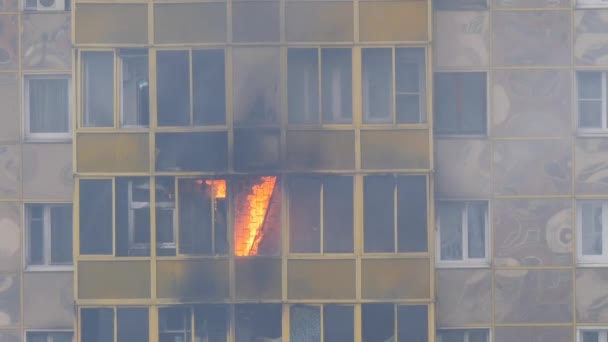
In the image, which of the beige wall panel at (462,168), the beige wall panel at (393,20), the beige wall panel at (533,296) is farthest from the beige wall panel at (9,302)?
the beige wall panel at (533,296)

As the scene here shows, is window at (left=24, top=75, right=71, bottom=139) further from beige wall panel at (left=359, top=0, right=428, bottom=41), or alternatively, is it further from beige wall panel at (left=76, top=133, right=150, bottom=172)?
beige wall panel at (left=359, top=0, right=428, bottom=41)

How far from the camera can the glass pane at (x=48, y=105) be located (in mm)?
17609

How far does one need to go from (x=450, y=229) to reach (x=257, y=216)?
3.93 metres

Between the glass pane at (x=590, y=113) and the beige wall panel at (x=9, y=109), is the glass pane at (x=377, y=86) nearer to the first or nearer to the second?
the glass pane at (x=590, y=113)

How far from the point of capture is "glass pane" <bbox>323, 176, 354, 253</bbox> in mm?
Result: 16391

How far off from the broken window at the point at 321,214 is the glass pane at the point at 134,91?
315cm

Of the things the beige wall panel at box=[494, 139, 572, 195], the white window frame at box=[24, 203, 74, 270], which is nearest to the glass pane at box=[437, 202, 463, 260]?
the beige wall panel at box=[494, 139, 572, 195]

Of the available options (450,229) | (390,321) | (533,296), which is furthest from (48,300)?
(533,296)

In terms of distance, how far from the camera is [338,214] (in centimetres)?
1641

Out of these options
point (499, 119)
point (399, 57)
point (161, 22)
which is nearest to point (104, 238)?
point (161, 22)

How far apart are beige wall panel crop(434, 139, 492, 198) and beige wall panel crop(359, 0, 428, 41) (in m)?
2.26

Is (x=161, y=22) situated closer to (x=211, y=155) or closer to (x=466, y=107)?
(x=211, y=155)

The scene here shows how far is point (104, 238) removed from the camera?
54.0 ft

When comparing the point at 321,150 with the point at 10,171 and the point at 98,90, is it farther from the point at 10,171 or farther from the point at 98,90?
the point at 10,171
